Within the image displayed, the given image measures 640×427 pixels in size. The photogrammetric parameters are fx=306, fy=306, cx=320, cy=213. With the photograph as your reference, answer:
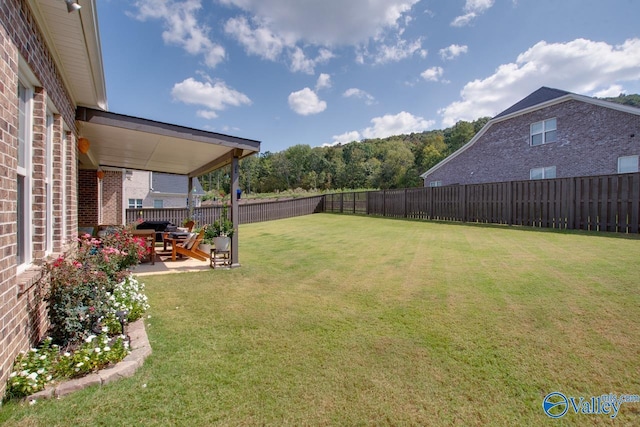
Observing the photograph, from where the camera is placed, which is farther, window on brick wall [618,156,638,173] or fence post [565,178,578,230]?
window on brick wall [618,156,638,173]

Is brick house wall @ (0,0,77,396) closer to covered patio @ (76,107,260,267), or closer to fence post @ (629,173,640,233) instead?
covered patio @ (76,107,260,267)

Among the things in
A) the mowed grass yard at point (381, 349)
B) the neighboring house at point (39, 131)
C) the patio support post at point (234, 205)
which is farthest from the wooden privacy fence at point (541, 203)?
the neighboring house at point (39, 131)

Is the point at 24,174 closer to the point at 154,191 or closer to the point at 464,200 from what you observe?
the point at 464,200

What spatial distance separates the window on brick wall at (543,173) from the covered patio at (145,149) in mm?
16375

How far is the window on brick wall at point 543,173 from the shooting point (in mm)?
15977

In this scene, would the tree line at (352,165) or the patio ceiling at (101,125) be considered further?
the tree line at (352,165)

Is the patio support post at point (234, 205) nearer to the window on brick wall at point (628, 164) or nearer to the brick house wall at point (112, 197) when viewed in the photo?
the brick house wall at point (112, 197)

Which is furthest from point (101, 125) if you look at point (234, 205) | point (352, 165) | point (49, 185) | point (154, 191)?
point (352, 165)

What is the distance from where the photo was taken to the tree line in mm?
49281

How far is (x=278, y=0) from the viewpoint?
8672 millimetres

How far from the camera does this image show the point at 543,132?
16375mm

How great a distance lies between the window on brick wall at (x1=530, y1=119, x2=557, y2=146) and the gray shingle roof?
44.4 inches

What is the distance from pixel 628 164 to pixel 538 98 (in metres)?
5.68

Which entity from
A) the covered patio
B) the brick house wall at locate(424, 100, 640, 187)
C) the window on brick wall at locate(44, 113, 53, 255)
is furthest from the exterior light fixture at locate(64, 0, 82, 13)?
the brick house wall at locate(424, 100, 640, 187)
